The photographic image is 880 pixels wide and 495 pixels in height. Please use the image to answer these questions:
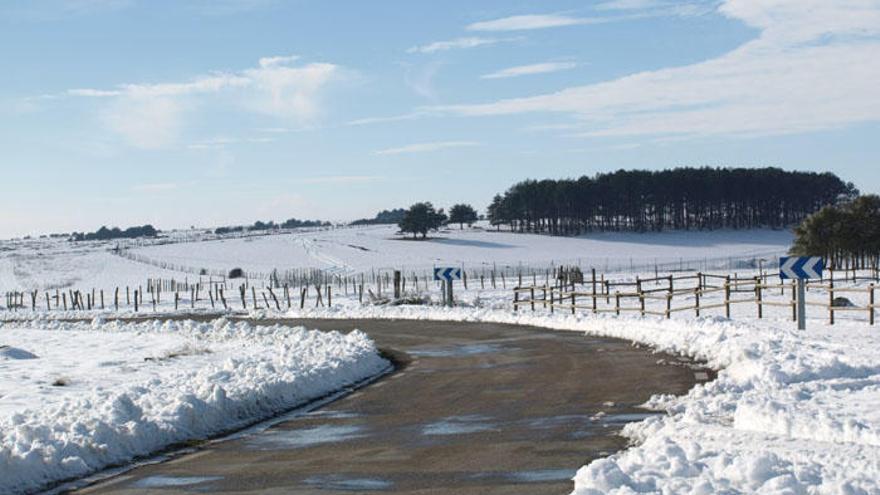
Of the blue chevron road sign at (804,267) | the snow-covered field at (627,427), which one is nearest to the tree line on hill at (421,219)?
the snow-covered field at (627,427)

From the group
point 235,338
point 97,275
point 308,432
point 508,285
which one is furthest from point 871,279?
point 97,275

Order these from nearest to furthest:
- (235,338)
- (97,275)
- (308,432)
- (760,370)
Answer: (308,432) < (760,370) < (235,338) < (97,275)

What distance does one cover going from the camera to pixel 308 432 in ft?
45.4

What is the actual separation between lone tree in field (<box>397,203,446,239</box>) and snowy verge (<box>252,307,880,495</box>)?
447 ft

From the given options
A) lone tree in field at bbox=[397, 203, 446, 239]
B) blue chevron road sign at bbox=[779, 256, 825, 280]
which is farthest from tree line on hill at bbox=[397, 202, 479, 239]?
blue chevron road sign at bbox=[779, 256, 825, 280]

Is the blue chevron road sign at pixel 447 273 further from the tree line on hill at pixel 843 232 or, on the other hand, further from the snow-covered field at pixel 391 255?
the snow-covered field at pixel 391 255

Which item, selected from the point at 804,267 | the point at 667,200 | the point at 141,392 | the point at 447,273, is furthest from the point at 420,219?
the point at 141,392

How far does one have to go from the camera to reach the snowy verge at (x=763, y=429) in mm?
8648

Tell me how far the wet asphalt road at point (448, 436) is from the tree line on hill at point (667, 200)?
149 m

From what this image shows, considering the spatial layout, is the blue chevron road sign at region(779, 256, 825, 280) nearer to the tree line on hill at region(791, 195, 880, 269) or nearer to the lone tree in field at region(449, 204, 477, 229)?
the tree line on hill at region(791, 195, 880, 269)

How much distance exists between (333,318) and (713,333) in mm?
27383

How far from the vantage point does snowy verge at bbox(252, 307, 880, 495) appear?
8.65m

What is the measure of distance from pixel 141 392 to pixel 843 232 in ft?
241

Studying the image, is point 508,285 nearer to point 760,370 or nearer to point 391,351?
point 391,351
